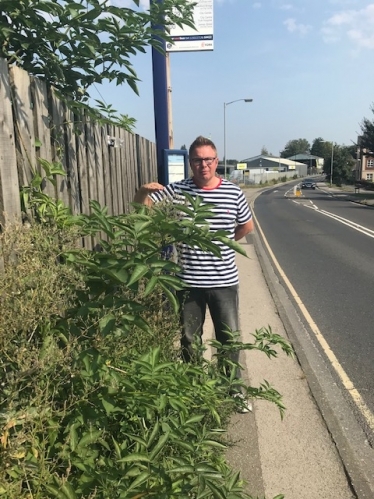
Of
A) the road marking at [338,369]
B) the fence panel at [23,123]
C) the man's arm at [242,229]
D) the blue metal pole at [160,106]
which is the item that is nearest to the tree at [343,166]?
the road marking at [338,369]

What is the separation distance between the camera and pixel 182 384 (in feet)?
5.97

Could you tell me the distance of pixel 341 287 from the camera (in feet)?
24.7

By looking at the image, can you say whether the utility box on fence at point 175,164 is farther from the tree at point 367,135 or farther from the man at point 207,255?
the tree at point 367,135

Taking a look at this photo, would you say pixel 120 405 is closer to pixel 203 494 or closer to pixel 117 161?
pixel 203 494

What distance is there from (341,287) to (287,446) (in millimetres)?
5031

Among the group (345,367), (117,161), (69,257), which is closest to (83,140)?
(117,161)

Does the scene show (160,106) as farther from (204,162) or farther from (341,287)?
(341,287)

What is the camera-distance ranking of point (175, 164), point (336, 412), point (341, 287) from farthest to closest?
point (341, 287) → point (175, 164) → point (336, 412)

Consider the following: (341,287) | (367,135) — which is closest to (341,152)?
(367,135)

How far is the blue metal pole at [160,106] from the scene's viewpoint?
5023 millimetres

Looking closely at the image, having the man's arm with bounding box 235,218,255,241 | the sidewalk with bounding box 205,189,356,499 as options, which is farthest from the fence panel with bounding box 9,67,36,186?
the sidewalk with bounding box 205,189,356,499

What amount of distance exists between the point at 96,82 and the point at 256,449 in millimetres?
2426

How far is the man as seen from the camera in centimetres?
298

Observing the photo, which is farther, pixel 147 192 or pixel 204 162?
pixel 147 192
